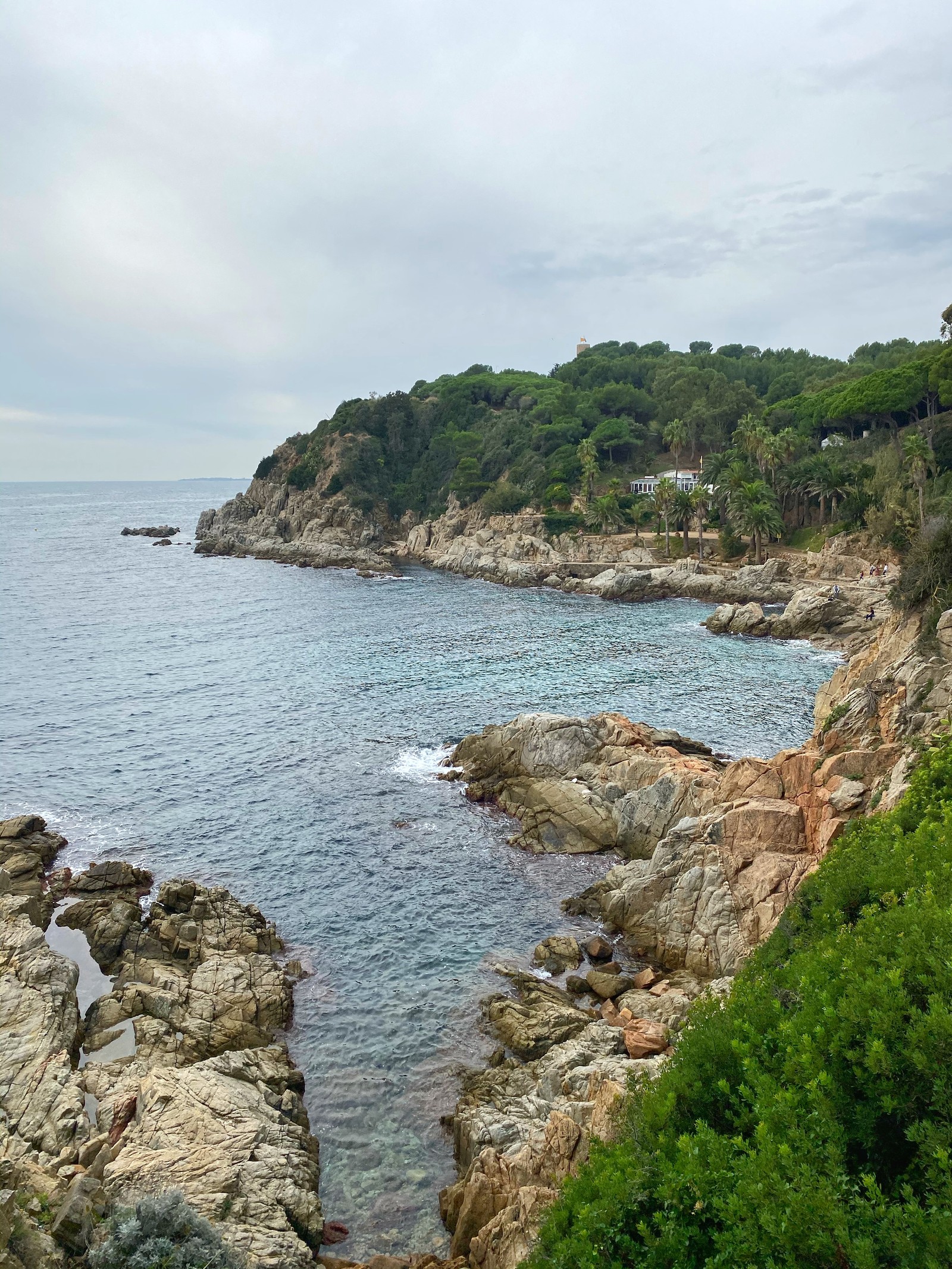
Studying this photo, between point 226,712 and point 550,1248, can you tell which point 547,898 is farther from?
point 226,712

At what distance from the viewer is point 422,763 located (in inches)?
1657

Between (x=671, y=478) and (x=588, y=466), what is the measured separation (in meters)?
12.9

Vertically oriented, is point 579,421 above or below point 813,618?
above

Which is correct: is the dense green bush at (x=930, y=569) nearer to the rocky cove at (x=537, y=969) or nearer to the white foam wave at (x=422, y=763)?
the rocky cove at (x=537, y=969)

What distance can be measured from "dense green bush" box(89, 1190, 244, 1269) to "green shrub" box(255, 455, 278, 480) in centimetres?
16048

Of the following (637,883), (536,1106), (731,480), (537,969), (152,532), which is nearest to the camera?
(536,1106)

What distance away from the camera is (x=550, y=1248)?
11.2m

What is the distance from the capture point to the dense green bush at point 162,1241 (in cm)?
1242

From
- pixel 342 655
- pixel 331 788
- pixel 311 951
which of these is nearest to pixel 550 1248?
pixel 311 951

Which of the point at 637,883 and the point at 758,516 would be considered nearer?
the point at 637,883

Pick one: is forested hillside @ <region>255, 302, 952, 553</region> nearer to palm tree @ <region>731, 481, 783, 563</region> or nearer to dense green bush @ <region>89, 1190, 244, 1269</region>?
palm tree @ <region>731, 481, 783, 563</region>

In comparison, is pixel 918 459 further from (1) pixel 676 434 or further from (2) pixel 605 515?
(1) pixel 676 434

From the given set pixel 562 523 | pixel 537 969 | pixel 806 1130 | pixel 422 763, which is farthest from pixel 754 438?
pixel 806 1130

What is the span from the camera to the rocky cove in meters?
15.6
